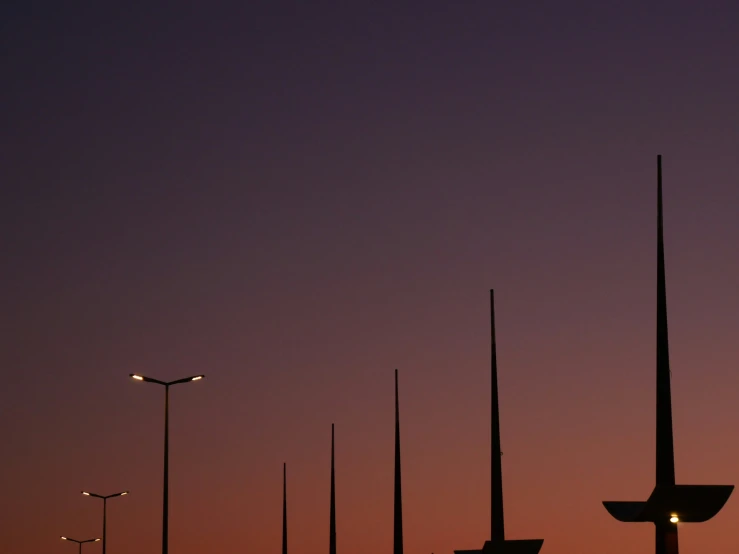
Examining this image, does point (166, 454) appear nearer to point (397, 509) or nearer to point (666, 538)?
point (397, 509)

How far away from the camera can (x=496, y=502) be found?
221 feet

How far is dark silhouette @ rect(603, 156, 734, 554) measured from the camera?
4003 centimetres

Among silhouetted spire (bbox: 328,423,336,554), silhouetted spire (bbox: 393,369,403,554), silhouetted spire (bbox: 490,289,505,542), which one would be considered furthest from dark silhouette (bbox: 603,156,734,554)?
silhouetted spire (bbox: 328,423,336,554)

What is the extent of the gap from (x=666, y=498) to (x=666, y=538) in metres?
1.69

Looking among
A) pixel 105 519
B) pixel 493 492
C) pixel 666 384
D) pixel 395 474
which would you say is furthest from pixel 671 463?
pixel 105 519

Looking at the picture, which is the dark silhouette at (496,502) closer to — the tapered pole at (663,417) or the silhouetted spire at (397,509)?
the tapered pole at (663,417)

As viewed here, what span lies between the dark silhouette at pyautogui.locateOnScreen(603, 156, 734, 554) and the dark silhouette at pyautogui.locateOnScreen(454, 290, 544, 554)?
517 inches

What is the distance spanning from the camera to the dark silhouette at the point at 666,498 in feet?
131

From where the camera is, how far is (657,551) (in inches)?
1667

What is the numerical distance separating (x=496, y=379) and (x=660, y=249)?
2463 centimetres

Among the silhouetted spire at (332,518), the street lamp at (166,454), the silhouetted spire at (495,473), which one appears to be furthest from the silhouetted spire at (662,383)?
the silhouetted spire at (332,518)

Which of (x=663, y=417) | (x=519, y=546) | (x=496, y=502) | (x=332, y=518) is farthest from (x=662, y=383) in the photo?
(x=332, y=518)

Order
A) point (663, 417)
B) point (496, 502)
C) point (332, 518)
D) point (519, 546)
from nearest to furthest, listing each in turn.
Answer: point (663, 417)
point (519, 546)
point (496, 502)
point (332, 518)

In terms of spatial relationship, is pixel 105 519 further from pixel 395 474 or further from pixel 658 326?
pixel 658 326
